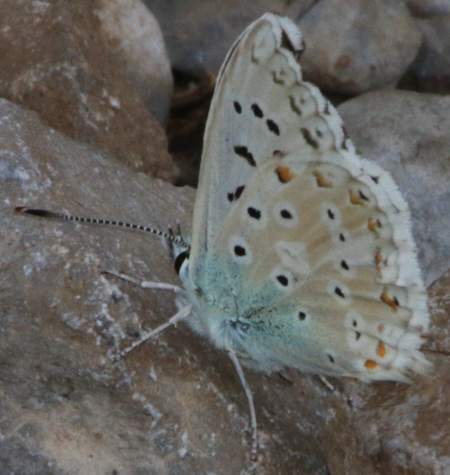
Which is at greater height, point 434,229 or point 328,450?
point 434,229

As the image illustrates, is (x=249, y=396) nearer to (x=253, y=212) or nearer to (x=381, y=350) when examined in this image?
(x=381, y=350)

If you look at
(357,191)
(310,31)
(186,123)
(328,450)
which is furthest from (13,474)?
(310,31)

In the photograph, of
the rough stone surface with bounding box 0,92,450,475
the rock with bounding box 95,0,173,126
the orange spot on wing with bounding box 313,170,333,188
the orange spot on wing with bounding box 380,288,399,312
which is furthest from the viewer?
the rock with bounding box 95,0,173,126

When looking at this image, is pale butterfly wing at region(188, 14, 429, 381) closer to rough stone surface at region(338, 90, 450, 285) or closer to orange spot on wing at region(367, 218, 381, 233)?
orange spot on wing at region(367, 218, 381, 233)

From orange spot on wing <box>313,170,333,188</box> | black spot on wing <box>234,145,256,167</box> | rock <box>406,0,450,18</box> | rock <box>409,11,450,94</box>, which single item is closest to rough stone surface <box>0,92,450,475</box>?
black spot on wing <box>234,145,256,167</box>

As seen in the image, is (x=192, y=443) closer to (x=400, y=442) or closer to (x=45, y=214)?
Answer: (x=400, y=442)

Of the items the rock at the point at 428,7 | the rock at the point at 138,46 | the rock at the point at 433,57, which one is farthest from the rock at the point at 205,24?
the rock at the point at 433,57
